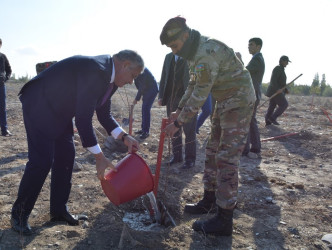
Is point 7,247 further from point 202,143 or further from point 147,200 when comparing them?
point 202,143

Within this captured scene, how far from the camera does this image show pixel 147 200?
3.41 m

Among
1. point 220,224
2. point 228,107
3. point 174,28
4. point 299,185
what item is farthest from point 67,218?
point 299,185

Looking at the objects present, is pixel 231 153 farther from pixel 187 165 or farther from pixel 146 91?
pixel 146 91

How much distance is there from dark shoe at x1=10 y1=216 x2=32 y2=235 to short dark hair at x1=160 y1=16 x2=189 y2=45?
1.85 metres

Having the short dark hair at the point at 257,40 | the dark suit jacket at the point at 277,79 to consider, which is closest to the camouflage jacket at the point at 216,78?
the short dark hair at the point at 257,40

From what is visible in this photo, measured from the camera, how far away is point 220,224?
2754 millimetres

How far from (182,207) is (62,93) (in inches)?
69.4

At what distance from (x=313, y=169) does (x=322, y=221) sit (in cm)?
219

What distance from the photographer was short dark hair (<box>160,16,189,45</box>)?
257 cm

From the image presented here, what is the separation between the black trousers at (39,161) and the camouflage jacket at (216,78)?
39.0 inches

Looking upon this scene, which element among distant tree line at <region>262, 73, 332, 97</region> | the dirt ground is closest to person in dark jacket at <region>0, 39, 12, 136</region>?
the dirt ground

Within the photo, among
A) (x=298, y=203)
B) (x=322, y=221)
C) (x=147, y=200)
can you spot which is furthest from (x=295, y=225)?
(x=147, y=200)

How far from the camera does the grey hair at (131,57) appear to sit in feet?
7.84

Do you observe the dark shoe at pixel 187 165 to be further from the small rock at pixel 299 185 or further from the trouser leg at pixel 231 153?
the trouser leg at pixel 231 153
